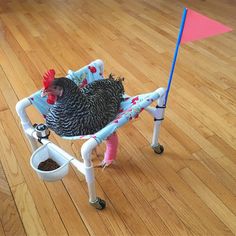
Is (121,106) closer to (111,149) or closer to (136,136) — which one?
(111,149)

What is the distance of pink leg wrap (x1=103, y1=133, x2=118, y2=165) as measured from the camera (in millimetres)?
1055

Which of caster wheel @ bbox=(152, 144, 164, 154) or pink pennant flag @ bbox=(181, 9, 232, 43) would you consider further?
caster wheel @ bbox=(152, 144, 164, 154)

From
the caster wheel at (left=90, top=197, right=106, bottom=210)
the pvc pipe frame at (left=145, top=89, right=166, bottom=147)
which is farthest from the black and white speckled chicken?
the caster wheel at (left=90, top=197, right=106, bottom=210)

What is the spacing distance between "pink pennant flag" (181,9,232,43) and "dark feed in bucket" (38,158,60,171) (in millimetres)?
640

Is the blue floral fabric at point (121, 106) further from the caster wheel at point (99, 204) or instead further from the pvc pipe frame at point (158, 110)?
the caster wheel at point (99, 204)

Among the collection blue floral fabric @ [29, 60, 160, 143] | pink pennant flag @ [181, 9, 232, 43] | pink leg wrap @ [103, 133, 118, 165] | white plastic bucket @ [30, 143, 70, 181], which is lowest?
pink leg wrap @ [103, 133, 118, 165]

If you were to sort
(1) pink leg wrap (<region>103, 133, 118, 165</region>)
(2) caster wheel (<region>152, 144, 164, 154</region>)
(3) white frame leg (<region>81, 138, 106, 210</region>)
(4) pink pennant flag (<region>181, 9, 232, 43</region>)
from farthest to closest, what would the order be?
(2) caster wheel (<region>152, 144, 164, 154</region>) → (1) pink leg wrap (<region>103, 133, 118, 165</region>) → (4) pink pennant flag (<region>181, 9, 232, 43</region>) → (3) white frame leg (<region>81, 138, 106, 210</region>)

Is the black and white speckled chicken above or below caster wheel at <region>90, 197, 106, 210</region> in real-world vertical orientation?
above

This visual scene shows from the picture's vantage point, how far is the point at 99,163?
1.18 metres

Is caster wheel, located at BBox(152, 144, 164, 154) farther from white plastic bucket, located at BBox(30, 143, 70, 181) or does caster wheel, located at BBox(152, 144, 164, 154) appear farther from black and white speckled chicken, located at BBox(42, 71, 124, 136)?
white plastic bucket, located at BBox(30, 143, 70, 181)

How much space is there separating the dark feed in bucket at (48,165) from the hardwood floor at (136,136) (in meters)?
0.16

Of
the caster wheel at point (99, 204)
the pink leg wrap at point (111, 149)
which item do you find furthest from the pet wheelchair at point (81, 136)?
the pink leg wrap at point (111, 149)

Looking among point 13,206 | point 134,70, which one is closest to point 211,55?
point 134,70

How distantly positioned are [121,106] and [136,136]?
0.99 feet
